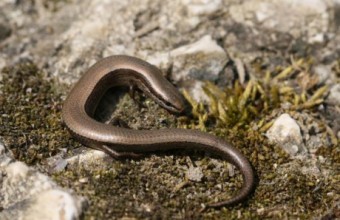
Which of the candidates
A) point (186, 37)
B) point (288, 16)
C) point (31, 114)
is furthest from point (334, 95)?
point (31, 114)

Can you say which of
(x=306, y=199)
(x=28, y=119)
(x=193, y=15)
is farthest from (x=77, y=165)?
(x=193, y=15)

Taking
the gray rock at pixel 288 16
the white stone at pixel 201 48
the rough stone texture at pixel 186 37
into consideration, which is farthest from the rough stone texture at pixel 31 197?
the gray rock at pixel 288 16

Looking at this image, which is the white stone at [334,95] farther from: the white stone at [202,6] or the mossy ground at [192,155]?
the white stone at [202,6]

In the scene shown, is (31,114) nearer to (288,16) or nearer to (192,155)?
(192,155)

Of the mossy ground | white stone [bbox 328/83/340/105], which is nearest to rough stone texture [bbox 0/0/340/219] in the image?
white stone [bbox 328/83/340/105]

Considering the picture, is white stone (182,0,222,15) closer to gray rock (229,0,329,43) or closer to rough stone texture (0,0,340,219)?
rough stone texture (0,0,340,219)
